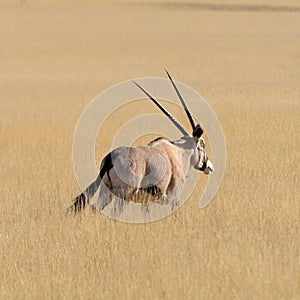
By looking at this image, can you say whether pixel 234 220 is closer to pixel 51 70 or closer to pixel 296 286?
pixel 296 286

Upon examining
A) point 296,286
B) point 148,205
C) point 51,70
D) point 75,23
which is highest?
point 75,23

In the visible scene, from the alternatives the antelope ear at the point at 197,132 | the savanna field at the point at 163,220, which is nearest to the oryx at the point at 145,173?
the antelope ear at the point at 197,132

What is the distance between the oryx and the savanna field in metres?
0.25

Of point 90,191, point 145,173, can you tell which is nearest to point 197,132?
point 145,173

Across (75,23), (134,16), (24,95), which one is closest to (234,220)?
(24,95)

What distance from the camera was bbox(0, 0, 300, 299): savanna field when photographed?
6.23 metres

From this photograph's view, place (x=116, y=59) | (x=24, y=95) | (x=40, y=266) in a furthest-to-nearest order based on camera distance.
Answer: (x=116, y=59) → (x=24, y=95) → (x=40, y=266)

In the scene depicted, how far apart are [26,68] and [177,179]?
20.7 meters

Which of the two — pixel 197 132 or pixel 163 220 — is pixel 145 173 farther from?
pixel 197 132

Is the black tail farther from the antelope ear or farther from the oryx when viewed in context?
the antelope ear

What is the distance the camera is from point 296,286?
6.01 meters

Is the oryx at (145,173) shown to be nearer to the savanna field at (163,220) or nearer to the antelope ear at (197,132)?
the antelope ear at (197,132)

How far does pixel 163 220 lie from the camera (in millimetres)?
8117

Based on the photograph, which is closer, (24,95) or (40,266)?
(40,266)
